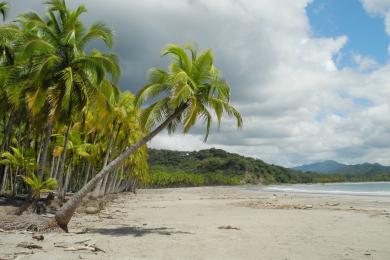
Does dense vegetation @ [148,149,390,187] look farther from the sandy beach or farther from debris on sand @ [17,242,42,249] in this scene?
debris on sand @ [17,242,42,249]

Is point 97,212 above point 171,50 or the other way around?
the other way around

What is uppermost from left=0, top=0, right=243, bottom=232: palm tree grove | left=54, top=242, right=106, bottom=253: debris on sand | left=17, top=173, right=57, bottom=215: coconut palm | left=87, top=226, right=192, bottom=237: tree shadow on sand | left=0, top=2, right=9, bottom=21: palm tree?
left=0, top=2, right=9, bottom=21: palm tree

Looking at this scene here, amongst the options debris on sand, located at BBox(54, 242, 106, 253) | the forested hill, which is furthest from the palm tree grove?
the forested hill

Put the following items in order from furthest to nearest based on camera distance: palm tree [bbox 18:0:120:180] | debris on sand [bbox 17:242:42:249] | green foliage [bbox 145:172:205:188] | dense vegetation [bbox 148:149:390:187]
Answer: dense vegetation [bbox 148:149:390:187], green foliage [bbox 145:172:205:188], palm tree [bbox 18:0:120:180], debris on sand [bbox 17:242:42:249]

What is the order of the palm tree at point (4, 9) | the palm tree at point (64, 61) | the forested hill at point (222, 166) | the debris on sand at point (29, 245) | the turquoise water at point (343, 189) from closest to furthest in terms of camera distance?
the debris on sand at point (29, 245) → the palm tree at point (64, 61) → the palm tree at point (4, 9) → the turquoise water at point (343, 189) → the forested hill at point (222, 166)

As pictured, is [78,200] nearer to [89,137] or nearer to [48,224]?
[48,224]

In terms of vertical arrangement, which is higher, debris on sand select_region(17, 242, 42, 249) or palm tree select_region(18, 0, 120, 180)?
palm tree select_region(18, 0, 120, 180)

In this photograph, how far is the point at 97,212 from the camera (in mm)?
20531

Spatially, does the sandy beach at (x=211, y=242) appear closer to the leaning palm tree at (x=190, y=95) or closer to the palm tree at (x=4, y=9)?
the leaning palm tree at (x=190, y=95)

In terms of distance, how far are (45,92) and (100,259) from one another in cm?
906

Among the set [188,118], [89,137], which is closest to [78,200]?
[188,118]

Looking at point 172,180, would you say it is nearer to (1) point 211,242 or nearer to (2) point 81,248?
(1) point 211,242

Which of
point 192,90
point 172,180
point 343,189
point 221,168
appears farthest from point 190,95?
point 221,168

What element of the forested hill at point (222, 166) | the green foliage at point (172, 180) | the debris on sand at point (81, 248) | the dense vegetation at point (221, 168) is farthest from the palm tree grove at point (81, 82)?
the forested hill at point (222, 166)
